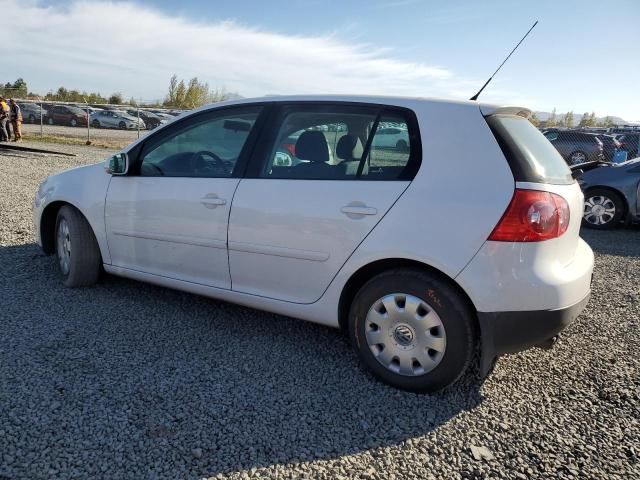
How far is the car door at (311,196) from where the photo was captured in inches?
119

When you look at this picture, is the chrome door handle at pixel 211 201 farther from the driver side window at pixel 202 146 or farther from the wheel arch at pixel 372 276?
the wheel arch at pixel 372 276

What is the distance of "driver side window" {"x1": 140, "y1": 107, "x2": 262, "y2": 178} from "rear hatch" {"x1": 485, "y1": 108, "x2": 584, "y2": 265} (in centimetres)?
165

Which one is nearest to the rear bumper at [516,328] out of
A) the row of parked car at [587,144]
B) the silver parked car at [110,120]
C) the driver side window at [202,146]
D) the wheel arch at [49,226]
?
the driver side window at [202,146]

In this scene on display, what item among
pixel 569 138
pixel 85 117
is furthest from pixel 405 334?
pixel 85 117

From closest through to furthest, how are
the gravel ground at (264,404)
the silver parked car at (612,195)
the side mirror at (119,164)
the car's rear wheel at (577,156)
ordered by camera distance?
the gravel ground at (264,404), the side mirror at (119,164), the silver parked car at (612,195), the car's rear wheel at (577,156)

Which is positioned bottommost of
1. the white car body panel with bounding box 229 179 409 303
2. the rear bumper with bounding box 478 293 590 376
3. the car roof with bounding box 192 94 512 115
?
the rear bumper with bounding box 478 293 590 376

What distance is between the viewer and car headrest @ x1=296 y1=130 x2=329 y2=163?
3.36 metres

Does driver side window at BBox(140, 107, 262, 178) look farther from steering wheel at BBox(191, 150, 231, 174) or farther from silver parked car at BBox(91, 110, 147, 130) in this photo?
silver parked car at BBox(91, 110, 147, 130)

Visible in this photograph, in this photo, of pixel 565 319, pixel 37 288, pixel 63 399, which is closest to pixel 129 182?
pixel 37 288

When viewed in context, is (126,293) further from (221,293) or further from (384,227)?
(384,227)

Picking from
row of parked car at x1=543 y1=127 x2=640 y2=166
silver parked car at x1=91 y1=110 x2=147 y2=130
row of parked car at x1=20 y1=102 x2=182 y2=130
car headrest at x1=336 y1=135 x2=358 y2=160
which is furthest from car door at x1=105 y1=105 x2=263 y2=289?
silver parked car at x1=91 y1=110 x2=147 y2=130

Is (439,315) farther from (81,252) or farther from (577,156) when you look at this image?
(577,156)

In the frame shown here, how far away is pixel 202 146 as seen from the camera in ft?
12.6

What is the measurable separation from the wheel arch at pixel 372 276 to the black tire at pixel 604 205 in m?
6.81
